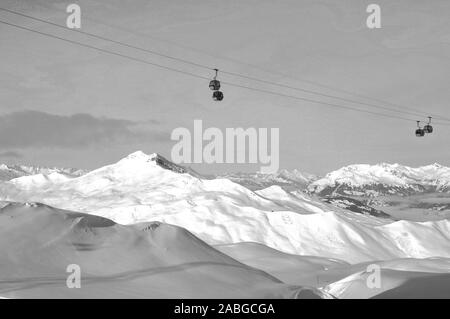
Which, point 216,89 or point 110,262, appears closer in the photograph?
point 110,262

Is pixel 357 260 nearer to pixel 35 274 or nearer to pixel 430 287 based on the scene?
pixel 430 287

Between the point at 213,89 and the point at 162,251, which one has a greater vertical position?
the point at 213,89

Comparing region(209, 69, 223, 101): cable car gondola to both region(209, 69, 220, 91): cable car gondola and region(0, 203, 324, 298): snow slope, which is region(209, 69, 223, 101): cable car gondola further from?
region(0, 203, 324, 298): snow slope

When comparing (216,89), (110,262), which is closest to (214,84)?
(216,89)

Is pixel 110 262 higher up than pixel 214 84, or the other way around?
pixel 214 84

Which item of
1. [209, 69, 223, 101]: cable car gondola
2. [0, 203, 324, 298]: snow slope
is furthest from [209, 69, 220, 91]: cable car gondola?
[0, 203, 324, 298]: snow slope

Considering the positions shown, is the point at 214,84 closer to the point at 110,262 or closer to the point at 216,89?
the point at 216,89
